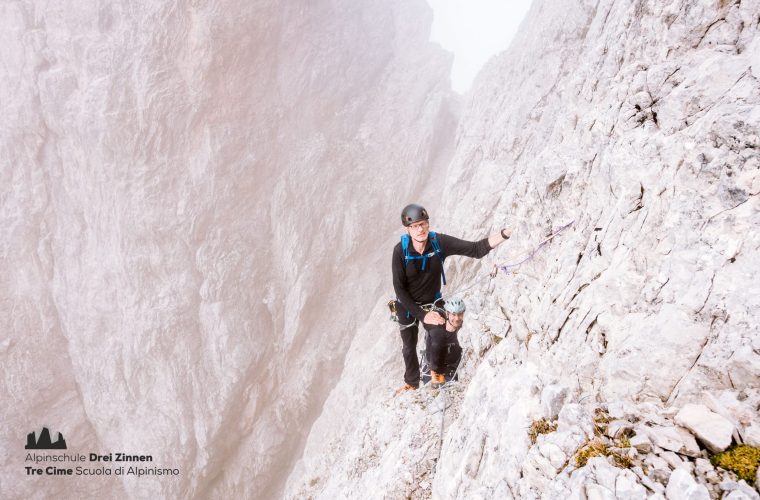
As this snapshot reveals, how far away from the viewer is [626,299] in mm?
4570

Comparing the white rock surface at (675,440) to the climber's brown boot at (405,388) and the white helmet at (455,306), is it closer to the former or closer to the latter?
the white helmet at (455,306)

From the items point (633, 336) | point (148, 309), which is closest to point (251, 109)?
point (148, 309)

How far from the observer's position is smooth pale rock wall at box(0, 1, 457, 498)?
2288cm

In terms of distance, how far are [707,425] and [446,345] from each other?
5.58m

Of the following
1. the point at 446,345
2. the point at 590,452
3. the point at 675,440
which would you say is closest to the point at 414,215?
the point at 446,345

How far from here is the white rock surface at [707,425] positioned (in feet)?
9.48

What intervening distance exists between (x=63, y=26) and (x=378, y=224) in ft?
75.1

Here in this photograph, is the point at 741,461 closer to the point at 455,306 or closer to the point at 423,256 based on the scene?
the point at 455,306

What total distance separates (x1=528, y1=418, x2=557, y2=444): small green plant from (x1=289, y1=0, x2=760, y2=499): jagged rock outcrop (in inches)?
4.6

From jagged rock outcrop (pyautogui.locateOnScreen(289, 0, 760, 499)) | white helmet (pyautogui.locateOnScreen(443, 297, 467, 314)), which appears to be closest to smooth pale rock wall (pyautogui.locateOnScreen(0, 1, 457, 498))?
jagged rock outcrop (pyautogui.locateOnScreen(289, 0, 760, 499))

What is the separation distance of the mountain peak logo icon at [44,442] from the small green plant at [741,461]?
3468cm

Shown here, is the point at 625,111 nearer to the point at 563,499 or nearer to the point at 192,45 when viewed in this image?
the point at 563,499

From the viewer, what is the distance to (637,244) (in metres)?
4.74

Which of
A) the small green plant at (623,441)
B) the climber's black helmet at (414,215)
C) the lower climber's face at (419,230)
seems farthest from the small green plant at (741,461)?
the climber's black helmet at (414,215)
